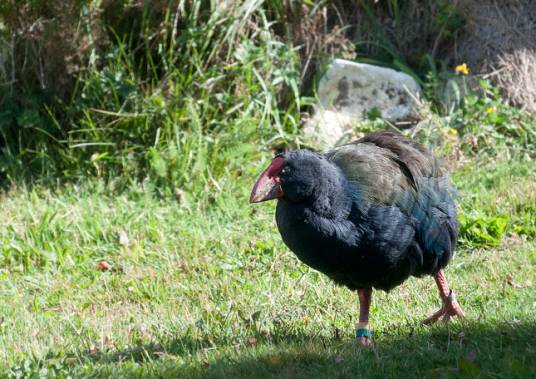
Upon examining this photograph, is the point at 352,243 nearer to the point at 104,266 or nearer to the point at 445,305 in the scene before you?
the point at 445,305

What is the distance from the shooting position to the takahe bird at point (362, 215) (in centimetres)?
369

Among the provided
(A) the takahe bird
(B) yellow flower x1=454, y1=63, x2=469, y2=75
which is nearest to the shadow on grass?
(A) the takahe bird

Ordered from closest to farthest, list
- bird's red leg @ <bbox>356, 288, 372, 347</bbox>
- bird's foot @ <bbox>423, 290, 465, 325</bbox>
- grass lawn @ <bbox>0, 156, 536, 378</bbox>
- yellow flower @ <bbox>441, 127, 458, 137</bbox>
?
1. grass lawn @ <bbox>0, 156, 536, 378</bbox>
2. bird's red leg @ <bbox>356, 288, 372, 347</bbox>
3. bird's foot @ <bbox>423, 290, 465, 325</bbox>
4. yellow flower @ <bbox>441, 127, 458, 137</bbox>

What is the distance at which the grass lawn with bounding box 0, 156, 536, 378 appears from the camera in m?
3.60

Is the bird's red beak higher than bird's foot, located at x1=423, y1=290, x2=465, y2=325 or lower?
higher

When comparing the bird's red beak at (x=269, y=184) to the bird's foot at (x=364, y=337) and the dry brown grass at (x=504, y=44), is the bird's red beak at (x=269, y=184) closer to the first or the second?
the bird's foot at (x=364, y=337)

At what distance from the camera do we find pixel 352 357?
3.54 m

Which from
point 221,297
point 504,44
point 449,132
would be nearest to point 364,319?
point 221,297

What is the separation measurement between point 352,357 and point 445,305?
2.99 feet

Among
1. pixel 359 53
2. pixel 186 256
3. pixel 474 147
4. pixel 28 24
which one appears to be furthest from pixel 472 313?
pixel 28 24

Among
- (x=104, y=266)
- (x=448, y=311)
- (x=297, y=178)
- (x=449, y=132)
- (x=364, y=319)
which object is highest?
(x=297, y=178)

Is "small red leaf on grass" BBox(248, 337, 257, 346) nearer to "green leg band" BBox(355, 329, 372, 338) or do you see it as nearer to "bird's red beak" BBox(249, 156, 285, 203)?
"green leg band" BBox(355, 329, 372, 338)

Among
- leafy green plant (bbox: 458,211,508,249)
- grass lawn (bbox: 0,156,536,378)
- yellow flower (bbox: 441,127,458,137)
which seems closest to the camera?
grass lawn (bbox: 0,156,536,378)

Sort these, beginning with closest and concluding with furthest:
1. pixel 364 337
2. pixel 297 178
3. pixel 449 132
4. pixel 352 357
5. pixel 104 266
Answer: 1. pixel 352 357
2. pixel 297 178
3. pixel 364 337
4. pixel 104 266
5. pixel 449 132
